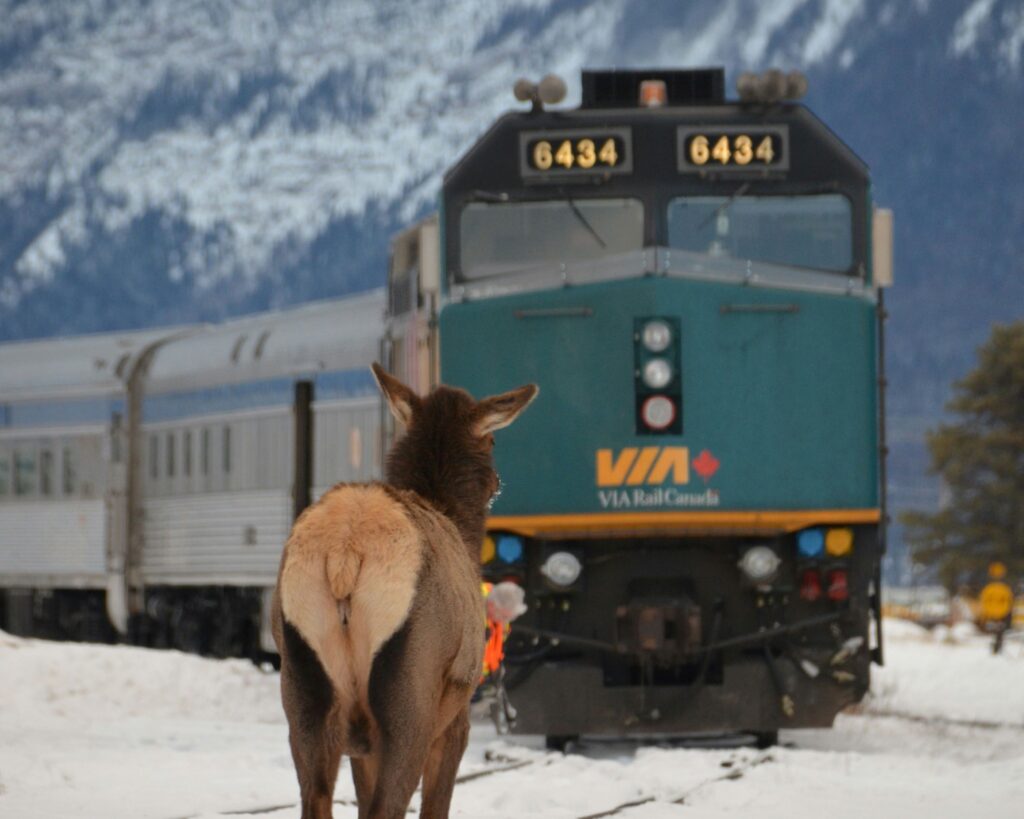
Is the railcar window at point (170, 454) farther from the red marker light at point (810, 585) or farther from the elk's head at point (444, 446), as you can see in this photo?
the elk's head at point (444, 446)

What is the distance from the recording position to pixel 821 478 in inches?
490

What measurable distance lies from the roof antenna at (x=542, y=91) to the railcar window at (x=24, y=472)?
46.5 feet

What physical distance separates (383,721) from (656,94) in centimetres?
787

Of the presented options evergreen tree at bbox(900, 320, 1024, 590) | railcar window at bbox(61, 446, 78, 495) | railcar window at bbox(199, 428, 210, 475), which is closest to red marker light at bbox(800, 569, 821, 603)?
railcar window at bbox(199, 428, 210, 475)

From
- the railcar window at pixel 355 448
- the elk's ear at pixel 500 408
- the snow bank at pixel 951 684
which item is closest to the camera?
the elk's ear at pixel 500 408

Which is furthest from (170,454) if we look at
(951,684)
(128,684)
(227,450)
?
(951,684)

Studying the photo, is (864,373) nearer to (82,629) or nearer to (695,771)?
(695,771)

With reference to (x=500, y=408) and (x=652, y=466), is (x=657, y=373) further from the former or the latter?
(x=500, y=408)

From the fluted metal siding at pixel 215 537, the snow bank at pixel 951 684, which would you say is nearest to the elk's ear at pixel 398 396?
the snow bank at pixel 951 684

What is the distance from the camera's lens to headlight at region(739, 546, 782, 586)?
12320 mm

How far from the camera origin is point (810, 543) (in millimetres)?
12430

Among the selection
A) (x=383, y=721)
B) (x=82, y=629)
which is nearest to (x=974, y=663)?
(x=82, y=629)

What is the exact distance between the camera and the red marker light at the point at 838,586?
1235 centimetres

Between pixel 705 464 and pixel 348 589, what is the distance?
6.71 metres
